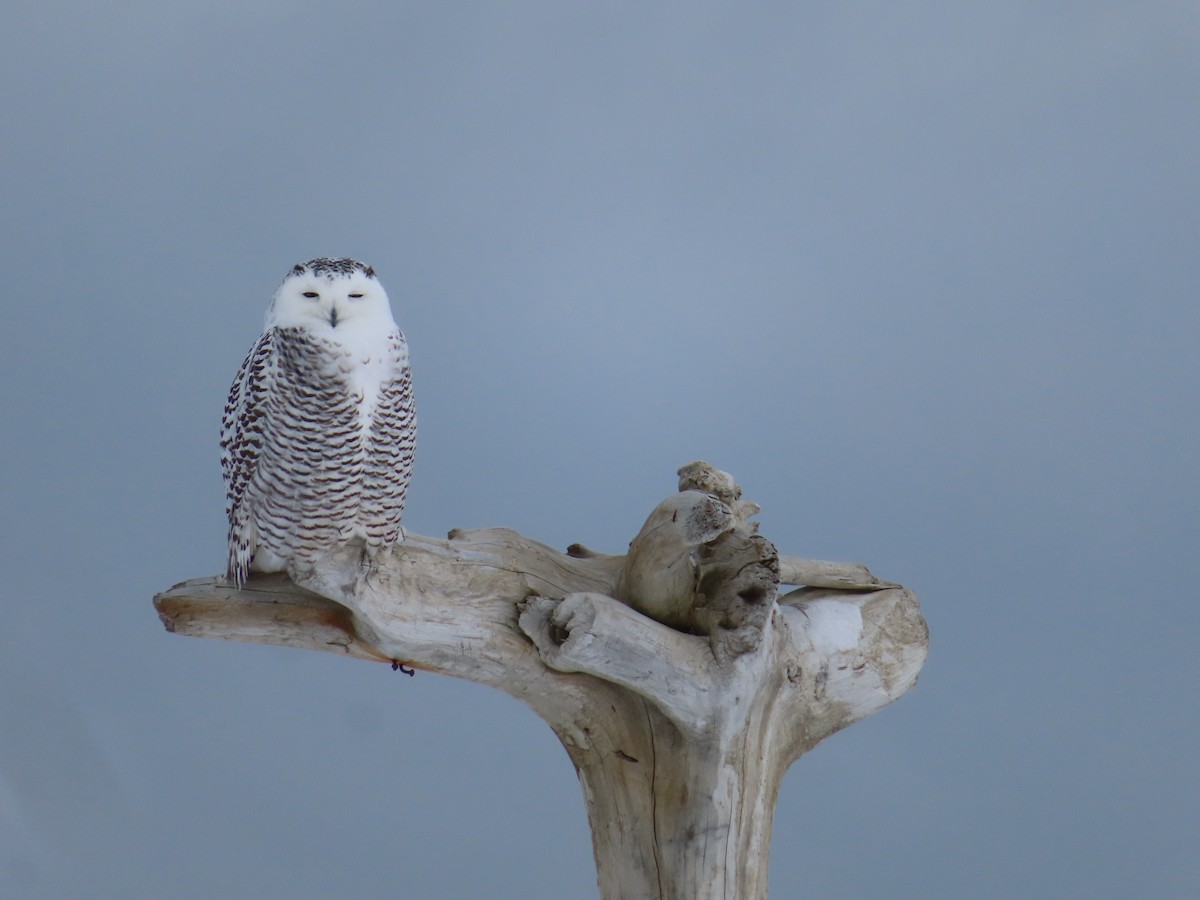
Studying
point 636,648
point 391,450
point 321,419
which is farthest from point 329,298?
point 636,648

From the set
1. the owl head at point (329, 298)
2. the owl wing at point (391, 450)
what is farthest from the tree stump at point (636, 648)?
the owl head at point (329, 298)

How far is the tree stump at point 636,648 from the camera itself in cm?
320

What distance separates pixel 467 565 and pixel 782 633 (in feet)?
3.10

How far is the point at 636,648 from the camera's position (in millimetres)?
3182

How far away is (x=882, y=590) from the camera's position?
3.75 metres

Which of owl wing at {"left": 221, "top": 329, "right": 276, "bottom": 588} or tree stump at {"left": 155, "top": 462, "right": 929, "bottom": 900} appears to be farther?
tree stump at {"left": 155, "top": 462, "right": 929, "bottom": 900}

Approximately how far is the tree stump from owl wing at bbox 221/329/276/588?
5.9 inches

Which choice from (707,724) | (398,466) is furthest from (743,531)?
(398,466)

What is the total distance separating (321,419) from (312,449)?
8 cm

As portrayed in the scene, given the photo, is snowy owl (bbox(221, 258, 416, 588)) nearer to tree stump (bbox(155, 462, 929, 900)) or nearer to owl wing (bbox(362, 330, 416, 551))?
owl wing (bbox(362, 330, 416, 551))

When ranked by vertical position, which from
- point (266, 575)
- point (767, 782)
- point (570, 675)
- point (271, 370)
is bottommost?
point (767, 782)

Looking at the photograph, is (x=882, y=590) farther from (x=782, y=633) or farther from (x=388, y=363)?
(x=388, y=363)

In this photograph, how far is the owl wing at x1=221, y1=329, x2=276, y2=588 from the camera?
9.78ft

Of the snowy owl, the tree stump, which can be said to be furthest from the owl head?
the tree stump
